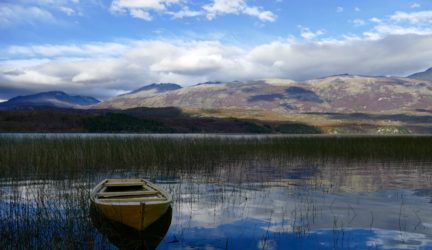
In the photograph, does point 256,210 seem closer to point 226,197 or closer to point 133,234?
point 226,197

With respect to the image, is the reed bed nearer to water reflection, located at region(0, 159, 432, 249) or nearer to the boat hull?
water reflection, located at region(0, 159, 432, 249)

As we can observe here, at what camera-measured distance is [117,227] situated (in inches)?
316

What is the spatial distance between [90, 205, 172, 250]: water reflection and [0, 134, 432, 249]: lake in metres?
0.03

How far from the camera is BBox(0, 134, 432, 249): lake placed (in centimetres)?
897

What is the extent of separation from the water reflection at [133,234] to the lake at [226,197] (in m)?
0.03

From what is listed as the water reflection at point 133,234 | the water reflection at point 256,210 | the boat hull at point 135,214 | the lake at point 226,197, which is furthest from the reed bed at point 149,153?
the boat hull at point 135,214

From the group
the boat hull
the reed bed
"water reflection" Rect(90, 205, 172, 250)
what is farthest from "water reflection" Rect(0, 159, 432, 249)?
the reed bed

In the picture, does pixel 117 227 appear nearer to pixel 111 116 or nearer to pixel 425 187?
pixel 425 187

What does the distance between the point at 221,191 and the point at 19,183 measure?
7489 millimetres

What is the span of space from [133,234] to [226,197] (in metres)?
6.47

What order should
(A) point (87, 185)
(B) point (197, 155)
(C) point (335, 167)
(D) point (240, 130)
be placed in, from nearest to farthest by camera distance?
(A) point (87, 185)
(C) point (335, 167)
(B) point (197, 155)
(D) point (240, 130)

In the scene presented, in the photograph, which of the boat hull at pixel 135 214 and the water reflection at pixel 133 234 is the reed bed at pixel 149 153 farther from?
the boat hull at pixel 135 214

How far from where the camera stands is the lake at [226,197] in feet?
29.4

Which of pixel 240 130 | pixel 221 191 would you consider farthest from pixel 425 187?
pixel 240 130
